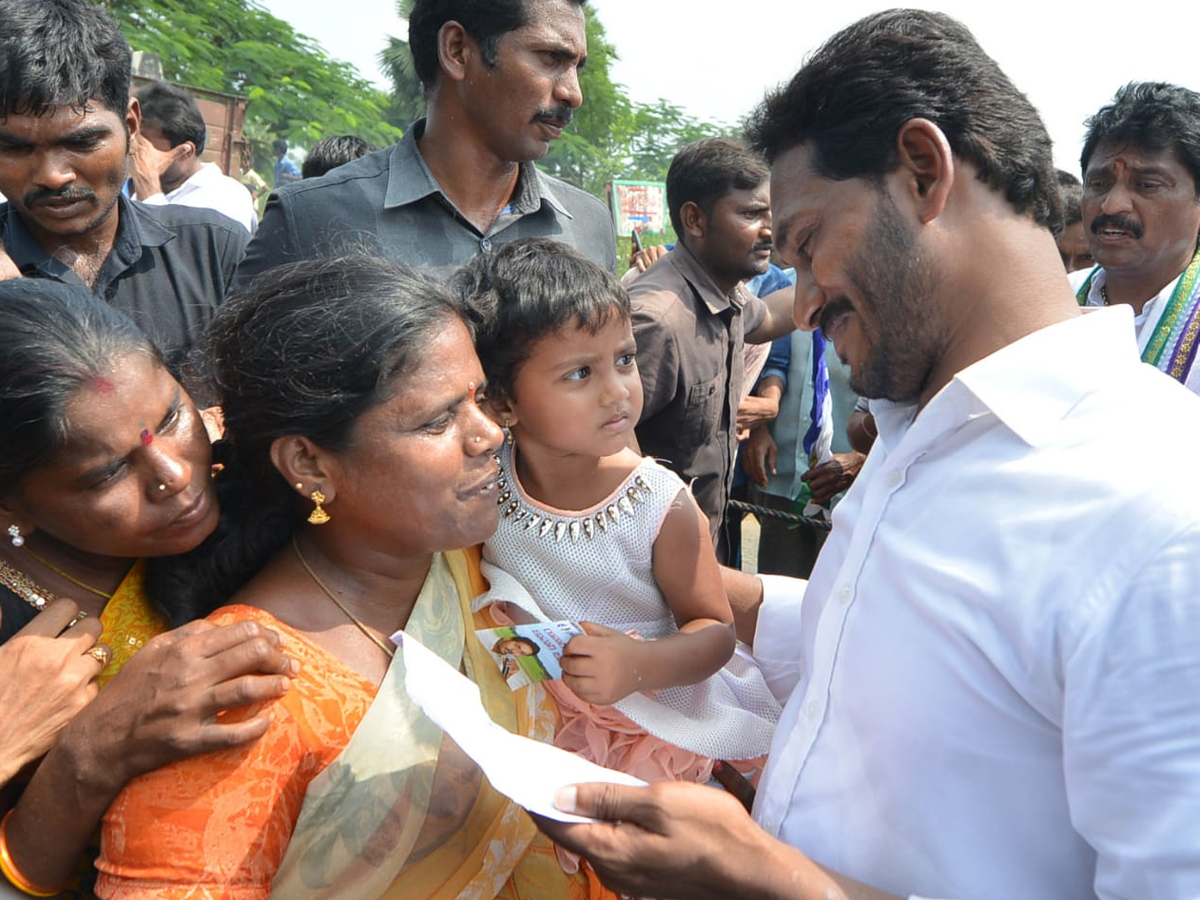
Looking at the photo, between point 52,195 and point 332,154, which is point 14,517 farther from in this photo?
point 332,154

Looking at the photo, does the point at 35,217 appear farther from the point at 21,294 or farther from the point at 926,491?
the point at 926,491

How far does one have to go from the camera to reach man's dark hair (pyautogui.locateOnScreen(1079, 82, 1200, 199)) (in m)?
3.94

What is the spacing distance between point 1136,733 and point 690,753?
1.16 meters

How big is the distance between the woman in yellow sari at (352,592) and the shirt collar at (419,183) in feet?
3.79

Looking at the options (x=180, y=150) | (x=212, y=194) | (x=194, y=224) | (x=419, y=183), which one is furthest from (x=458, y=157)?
(x=180, y=150)

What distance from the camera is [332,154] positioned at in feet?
16.7

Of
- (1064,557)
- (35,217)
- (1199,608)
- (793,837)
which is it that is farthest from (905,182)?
(35,217)

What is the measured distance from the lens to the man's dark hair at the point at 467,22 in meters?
3.03

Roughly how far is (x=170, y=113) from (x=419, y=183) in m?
4.22

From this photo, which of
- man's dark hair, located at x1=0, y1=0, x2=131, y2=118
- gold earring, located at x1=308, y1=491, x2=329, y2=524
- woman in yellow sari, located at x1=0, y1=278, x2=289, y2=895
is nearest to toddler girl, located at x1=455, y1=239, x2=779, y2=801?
gold earring, located at x1=308, y1=491, x2=329, y2=524

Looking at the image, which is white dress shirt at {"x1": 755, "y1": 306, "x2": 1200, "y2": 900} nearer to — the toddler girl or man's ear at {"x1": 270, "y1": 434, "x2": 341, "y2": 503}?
the toddler girl

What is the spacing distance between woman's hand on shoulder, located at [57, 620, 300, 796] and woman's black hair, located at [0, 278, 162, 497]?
0.40 m

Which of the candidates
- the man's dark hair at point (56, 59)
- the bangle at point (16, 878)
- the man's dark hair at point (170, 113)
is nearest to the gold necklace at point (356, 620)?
the bangle at point (16, 878)

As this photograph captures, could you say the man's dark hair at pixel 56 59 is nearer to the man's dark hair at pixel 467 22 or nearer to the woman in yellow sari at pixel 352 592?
the man's dark hair at pixel 467 22
